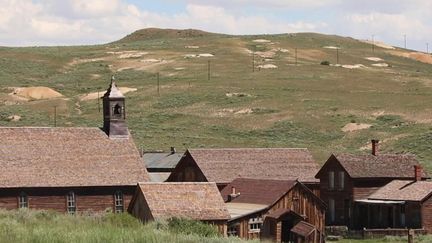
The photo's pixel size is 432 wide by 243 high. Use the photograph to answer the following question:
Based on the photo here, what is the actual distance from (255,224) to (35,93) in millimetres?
79110

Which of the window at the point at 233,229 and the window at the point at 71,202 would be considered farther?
the window at the point at 71,202

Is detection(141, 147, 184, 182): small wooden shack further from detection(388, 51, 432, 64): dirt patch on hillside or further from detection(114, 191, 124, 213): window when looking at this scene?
detection(388, 51, 432, 64): dirt patch on hillside

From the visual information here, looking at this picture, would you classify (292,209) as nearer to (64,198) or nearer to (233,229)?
(233,229)

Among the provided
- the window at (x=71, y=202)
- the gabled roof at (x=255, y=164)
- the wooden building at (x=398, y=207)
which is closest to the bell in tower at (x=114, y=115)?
the gabled roof at (x=255, y=164)

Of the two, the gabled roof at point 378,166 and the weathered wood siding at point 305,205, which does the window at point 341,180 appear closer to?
the gabled roof at point 378,166

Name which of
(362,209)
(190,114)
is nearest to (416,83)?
(190,114)

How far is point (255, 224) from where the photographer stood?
4828cm

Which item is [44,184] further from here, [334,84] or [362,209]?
[334,84]

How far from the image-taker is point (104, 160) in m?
58.7

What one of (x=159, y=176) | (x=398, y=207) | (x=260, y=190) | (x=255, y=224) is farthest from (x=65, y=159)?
(x=398, y=207)

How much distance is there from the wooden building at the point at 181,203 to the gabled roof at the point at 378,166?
41.6 feet

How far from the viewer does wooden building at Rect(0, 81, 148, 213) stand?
55656mm

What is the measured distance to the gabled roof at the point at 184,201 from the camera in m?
45.5

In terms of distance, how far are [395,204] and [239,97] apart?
65258 millimetres
